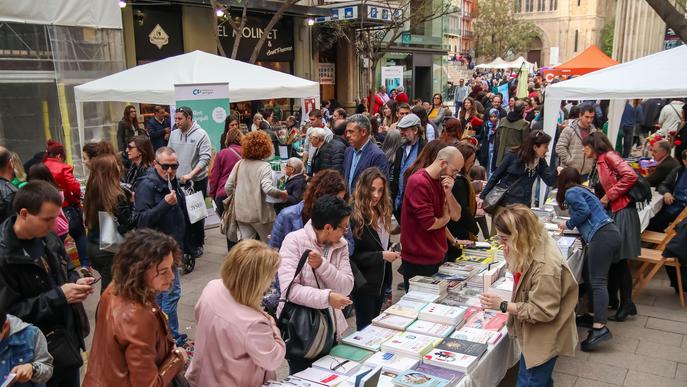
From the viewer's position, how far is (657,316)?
18.7 feet

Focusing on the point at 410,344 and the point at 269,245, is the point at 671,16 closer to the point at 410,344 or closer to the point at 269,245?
the point at 410,344

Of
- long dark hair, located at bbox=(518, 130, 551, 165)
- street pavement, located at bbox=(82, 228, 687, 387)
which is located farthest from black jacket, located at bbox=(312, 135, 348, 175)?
long dark hair, located at bbox=(518, 130, 551, 165)

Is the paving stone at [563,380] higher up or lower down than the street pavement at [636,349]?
higher up

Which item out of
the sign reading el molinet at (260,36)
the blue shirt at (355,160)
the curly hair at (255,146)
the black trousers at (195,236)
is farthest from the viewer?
the sign reading el molinet at (260,36)

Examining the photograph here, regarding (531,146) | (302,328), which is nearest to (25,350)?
(302,328)

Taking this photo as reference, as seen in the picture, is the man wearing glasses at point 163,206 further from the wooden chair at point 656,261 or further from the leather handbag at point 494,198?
the wooden chair at point 656,261

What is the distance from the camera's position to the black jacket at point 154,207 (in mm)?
4570

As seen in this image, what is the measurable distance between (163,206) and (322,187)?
1584mm

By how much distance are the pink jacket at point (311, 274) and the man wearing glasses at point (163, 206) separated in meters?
1.84

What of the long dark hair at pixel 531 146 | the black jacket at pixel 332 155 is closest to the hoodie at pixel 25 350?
the black jacket at pixel 332 155

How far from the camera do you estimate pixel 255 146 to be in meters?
5.68

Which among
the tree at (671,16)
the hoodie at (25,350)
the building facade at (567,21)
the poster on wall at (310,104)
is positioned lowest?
the hoodie at (25,350)

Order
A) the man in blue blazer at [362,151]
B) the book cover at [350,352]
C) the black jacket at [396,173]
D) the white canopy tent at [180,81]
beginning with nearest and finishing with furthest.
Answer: the book cover at [350,352], the man in blue blazer at [362,151], the black jacket at [396,173], the white canopy tent at [180,81]

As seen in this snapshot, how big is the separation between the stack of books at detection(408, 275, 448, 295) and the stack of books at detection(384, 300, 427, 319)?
23 centimetres
